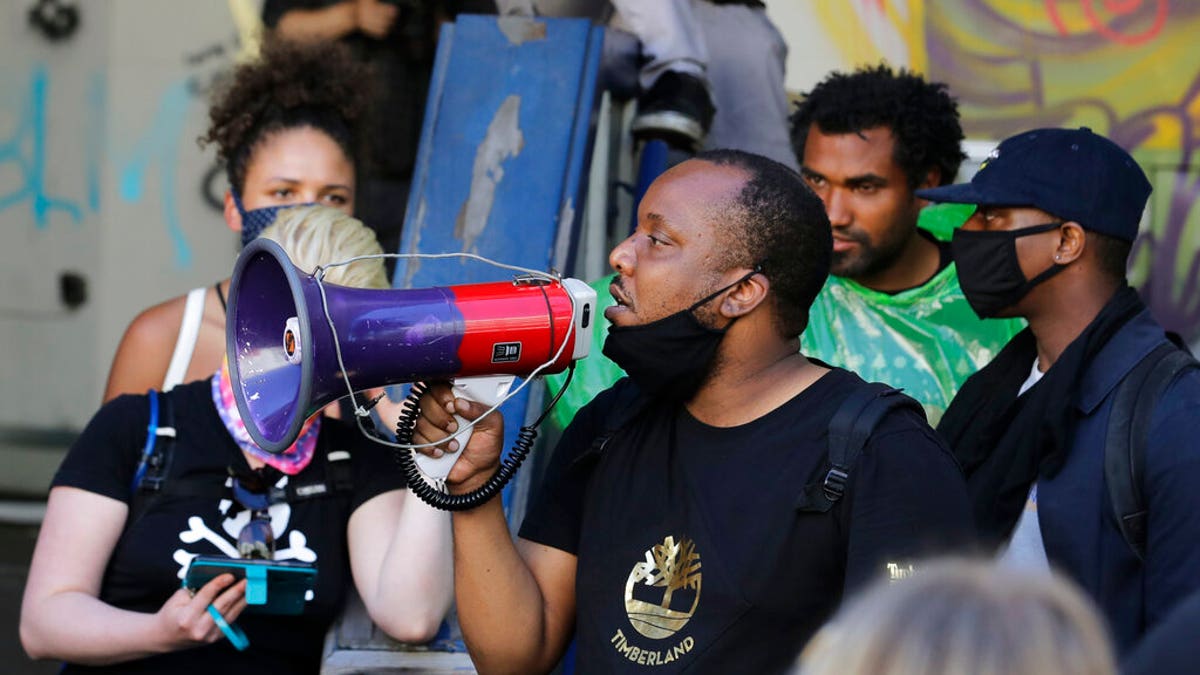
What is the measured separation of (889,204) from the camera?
13.0ft

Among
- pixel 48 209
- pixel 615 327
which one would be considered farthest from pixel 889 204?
pixel 48 209

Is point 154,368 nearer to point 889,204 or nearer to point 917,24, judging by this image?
point 889,204

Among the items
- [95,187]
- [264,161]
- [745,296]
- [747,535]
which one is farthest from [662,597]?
[95,187]

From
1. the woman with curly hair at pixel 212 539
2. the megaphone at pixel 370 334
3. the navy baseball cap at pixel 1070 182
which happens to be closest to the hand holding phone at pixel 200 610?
the woman with curly hair at pixel 212 539

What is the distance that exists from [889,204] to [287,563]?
184 centimetres

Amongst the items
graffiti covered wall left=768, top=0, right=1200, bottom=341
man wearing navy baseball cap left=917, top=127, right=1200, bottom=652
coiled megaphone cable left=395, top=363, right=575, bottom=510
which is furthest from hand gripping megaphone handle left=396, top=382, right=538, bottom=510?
graffiti covered wall left=768, top=0, right=1200, bottom=341

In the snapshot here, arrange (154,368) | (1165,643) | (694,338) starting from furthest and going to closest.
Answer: (154,368) → (694,338) → (1165,643)

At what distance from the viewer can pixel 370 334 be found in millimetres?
2408

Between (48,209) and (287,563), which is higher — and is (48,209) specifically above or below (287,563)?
above

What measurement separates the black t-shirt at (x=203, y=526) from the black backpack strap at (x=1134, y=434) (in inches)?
55.4

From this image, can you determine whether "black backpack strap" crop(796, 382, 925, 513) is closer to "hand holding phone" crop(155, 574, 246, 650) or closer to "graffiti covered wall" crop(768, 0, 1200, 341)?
"hand holding phone" crop(155, 574, 246, 650)

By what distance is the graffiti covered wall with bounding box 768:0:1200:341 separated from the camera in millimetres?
5652

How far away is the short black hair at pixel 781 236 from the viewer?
102 inches

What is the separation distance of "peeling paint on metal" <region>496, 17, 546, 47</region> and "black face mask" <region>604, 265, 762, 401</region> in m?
1.89
